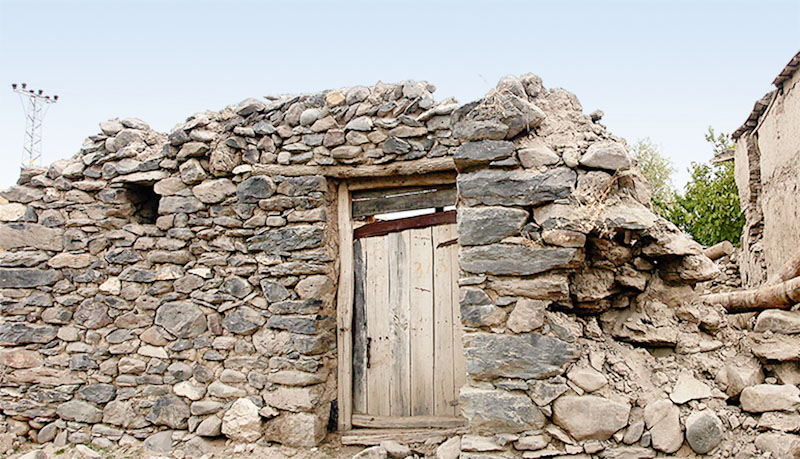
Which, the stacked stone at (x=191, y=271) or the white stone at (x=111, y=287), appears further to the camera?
the white stone at (x=111, y=287)

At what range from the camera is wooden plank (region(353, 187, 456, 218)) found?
4320 mm

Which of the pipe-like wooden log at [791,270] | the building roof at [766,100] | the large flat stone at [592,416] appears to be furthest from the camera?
the building roof at [766,100]

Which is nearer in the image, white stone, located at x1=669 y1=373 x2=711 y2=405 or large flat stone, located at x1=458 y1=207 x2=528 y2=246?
white stone, located at x1=669 y1=373 x2=711 y2=405

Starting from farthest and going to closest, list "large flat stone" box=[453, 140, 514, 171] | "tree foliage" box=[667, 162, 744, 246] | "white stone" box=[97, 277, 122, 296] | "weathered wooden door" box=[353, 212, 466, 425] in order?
"tree foliage" box=[667, 162, 744, 246] → "white stone" box=[97, 277, 122, 296] → "weathered wooden door" box=[353, 212, 466, 425] → "large flat stone" box=[453, 140, 514, 171]

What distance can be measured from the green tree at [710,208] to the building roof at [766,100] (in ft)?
9.95

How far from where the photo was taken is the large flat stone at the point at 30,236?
4.78m

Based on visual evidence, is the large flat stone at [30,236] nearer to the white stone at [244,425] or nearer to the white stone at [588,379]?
the white stone at [244,425]

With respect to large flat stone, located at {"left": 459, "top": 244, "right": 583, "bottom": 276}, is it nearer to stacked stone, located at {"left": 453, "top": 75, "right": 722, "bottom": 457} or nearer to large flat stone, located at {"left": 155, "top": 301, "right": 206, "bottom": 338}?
stacked stone, located at {"left": 453, "top": 75, "right": 722, "bottom": 457}

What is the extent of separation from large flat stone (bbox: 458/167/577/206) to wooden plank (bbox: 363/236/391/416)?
59.6 inches

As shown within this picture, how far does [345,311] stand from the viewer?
14.6 ft

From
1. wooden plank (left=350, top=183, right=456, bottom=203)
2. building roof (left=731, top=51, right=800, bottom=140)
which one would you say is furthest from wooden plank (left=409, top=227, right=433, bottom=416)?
building roof (left=731, top=51, right=800, bottom=140)

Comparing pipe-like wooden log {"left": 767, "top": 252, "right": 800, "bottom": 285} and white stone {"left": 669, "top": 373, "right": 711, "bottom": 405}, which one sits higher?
pipe-like wooden log {"left": 767, "top": 252, "right": 800, "bottom": 285}

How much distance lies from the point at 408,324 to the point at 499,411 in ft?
5.14

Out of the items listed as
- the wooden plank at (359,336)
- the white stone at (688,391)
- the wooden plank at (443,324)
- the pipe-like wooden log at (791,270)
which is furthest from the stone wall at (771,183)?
the wooden plank at (359,336)
